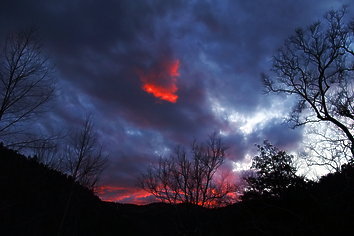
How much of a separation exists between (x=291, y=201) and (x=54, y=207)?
19.1 m

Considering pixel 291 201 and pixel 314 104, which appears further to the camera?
pixel 314 104

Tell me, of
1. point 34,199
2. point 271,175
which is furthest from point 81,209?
point 271,175

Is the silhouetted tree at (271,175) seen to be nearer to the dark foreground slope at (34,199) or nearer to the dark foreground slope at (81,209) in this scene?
the dark foreground slope at (81,209)

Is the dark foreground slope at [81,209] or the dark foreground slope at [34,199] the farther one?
the dark foreground slope at [34,199]

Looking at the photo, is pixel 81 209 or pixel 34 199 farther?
pixel 81 209

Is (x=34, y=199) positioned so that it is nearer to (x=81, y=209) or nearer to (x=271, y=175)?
(x=81, y=209)

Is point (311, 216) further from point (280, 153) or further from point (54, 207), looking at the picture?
point (54, 207)

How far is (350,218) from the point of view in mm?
7031

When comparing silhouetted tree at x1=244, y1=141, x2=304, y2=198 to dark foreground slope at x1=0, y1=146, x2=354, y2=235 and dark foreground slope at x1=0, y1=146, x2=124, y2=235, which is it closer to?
dark foreground slope at x1=0, y1=146, x2=354, y2=235

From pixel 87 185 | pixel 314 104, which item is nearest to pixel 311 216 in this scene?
pixel 314 104

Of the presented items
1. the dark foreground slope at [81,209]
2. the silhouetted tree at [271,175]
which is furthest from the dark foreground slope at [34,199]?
the silhouetted tree at [271,175]

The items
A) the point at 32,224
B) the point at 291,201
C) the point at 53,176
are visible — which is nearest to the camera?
the point at 291,201

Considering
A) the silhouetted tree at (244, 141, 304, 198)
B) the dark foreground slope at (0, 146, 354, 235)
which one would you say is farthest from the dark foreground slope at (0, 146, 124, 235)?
the silhouetted tree at (244, 141, 304, 198)

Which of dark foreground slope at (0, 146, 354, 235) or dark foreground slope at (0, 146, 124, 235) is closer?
dark foreground slope at (0, 146, 354, 235)
